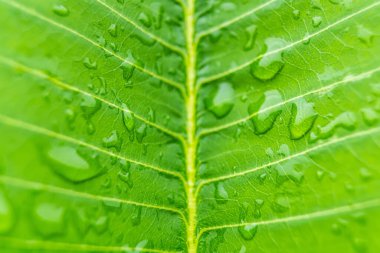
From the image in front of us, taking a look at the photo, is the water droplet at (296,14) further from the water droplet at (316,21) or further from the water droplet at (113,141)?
the water droplet at (113,141)

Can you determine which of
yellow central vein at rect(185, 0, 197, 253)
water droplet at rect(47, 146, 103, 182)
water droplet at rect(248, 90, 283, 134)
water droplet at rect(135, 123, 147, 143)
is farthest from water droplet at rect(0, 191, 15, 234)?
water droplet at rect(248, 90, 283, 134)

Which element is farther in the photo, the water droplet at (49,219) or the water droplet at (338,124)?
the water droplet at (338,124)

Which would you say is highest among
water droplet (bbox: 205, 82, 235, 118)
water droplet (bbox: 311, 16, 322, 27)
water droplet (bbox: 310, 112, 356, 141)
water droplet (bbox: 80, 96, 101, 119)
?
water droplet (bbox: 311, 16, 322, 27)

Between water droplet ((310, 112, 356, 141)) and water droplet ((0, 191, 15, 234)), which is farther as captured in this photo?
water droplet ((310, 112, 356, 141))

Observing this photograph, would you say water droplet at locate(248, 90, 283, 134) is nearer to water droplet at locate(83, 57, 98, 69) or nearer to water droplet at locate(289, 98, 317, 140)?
water droplet at locate(289, 98, 317, 140)

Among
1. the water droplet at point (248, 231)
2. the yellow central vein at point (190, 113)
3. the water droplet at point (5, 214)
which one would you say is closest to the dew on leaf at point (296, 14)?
the yellow central vein at point (190, 113)

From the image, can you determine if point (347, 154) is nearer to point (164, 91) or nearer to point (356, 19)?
point (356, 19)

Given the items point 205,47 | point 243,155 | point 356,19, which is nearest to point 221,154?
point 243,155

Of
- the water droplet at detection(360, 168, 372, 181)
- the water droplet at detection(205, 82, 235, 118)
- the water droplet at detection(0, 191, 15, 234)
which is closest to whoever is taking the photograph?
the water droplet at detection(0, 191, 15, 234)
